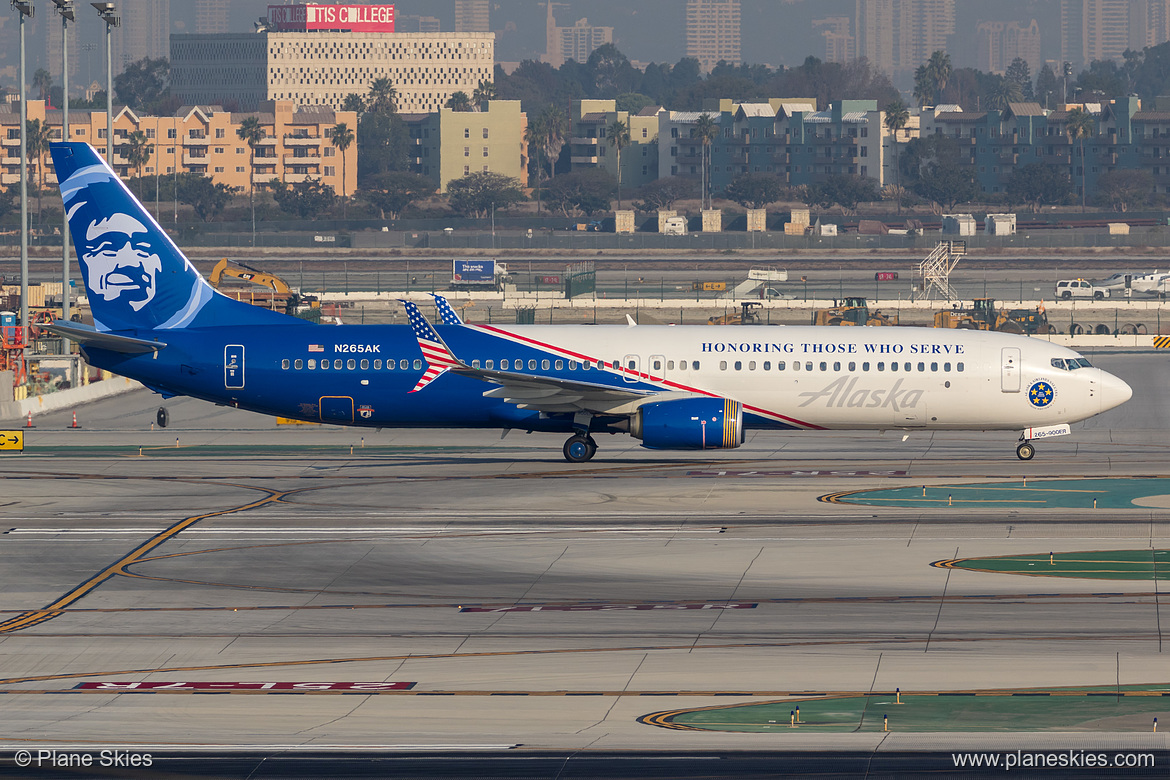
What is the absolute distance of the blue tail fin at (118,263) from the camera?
49.6 meters

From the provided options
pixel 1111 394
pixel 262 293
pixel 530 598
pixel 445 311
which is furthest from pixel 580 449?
pixel 262 293

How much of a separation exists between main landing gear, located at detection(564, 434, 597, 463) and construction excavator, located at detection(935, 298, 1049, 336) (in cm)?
5758

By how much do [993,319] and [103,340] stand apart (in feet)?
246

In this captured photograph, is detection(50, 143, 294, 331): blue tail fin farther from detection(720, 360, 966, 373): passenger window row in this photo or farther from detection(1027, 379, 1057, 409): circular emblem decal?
detection(1027, 379, 1057, 409): circular emblem decal

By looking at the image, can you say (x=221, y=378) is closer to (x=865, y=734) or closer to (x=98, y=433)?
(x=98, y=433)

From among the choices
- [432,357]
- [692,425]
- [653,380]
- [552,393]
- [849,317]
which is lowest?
[692,425]

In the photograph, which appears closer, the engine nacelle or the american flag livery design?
the engine nacelle

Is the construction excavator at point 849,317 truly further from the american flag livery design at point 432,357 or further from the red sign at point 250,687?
the red sign at point 250,687

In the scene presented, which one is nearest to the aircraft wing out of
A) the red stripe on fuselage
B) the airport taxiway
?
the red stripe on fuselage

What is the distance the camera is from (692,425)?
1849 inches

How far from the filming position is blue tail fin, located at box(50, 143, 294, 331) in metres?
49.6

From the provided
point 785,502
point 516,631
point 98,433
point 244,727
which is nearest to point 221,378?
point 98,433

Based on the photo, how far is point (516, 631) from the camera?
28422 mm

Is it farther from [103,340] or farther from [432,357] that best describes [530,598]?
[103,340]
